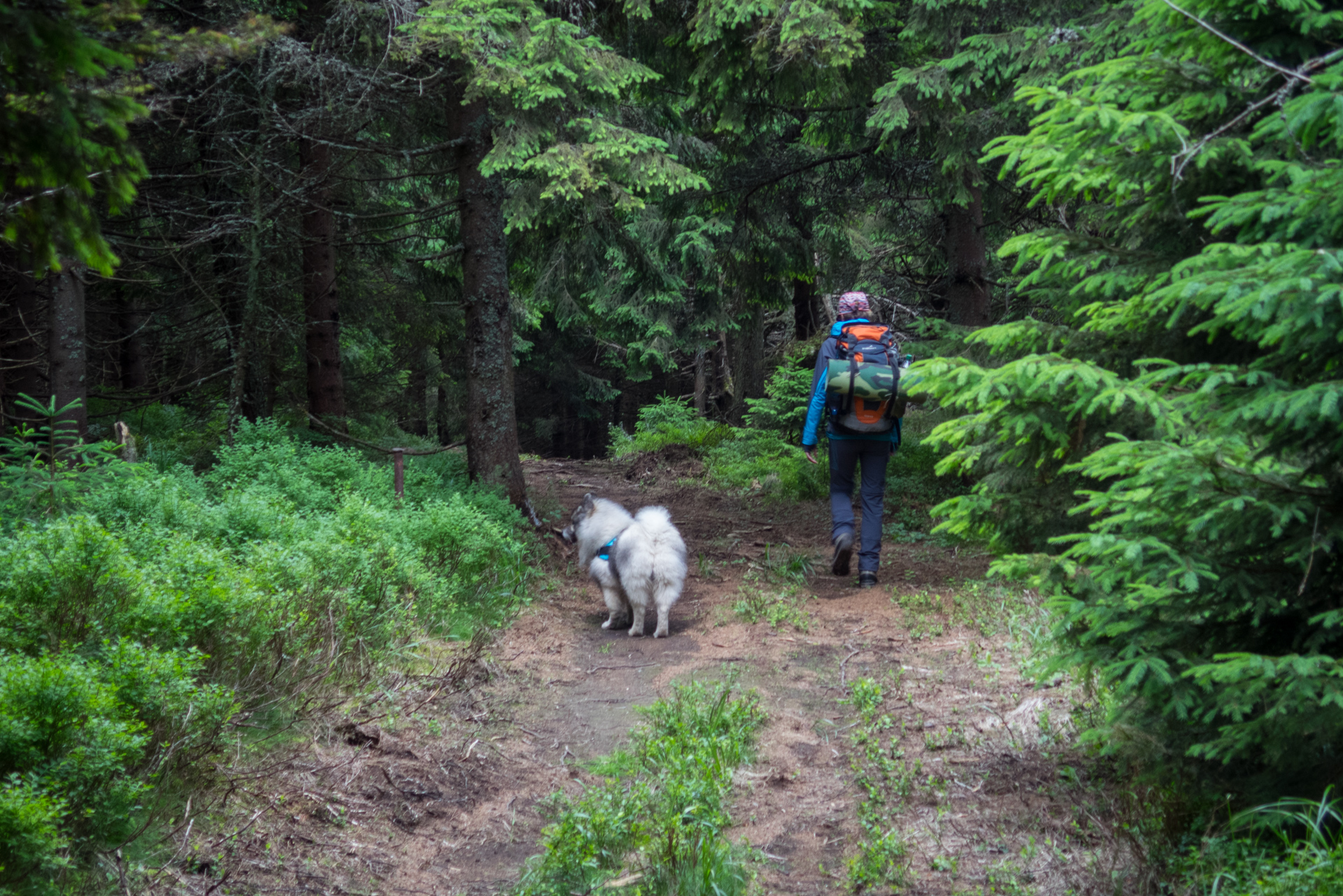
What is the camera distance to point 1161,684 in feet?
9.70

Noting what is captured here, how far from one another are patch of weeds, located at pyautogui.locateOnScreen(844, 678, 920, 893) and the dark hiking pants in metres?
2.80

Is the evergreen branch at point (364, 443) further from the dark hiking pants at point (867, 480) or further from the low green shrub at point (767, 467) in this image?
the low green shrub at point (767, 467)

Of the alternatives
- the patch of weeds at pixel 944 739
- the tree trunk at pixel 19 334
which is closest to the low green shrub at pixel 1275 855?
the patch of weeds at pixel 944 739

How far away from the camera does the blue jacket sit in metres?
8.09

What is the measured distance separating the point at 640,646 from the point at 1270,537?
5028mm

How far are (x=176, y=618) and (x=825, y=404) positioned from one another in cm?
592

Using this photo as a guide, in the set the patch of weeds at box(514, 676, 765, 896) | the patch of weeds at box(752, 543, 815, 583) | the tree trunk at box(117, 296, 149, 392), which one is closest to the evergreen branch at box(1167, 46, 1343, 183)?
the patch of weeds at box(514, 676, 765, 896)

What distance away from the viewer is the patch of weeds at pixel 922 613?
22.3 feet

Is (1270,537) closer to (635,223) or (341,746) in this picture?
(341,746)

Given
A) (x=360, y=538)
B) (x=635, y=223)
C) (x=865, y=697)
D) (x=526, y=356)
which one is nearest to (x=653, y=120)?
(x=635, y=223)

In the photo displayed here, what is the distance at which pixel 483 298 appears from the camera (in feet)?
30.8

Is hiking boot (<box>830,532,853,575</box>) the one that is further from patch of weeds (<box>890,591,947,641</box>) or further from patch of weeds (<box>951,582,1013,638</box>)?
patch of weeds (<box>951,582,1013,638</box>)

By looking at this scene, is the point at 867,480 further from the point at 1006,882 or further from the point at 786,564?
the point at 1006,882

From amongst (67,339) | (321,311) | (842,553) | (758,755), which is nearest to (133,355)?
(321,311)
